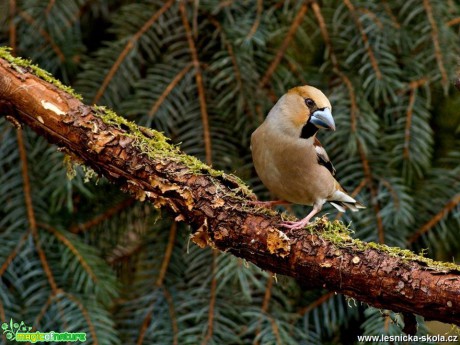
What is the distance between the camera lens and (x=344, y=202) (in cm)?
257

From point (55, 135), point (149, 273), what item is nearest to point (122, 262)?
point (149, 273)

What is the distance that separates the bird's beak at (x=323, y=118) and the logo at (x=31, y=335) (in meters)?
1.13

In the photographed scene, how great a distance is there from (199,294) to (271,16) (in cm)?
120

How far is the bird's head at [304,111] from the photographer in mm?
2402

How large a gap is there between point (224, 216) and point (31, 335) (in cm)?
90

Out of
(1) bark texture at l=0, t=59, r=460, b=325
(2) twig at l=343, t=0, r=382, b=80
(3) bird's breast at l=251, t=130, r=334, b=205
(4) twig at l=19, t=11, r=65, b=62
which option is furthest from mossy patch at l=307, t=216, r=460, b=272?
(4) twig at l=19, t=11, r=65, b=62

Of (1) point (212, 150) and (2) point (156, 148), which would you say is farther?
(1) point (212, 150)

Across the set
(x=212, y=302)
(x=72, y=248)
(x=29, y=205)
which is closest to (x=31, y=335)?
(x=72, y=248)

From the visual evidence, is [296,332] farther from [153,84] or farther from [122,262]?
[153,84]

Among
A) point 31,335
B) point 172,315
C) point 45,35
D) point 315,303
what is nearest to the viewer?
point 31,335

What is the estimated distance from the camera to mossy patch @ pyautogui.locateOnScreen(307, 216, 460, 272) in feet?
5.79

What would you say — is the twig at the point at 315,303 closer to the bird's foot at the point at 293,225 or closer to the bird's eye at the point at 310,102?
the bird's foot at the point at 293,225

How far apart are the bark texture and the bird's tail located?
573 millimetres

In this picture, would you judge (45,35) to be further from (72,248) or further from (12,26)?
(72,248)
